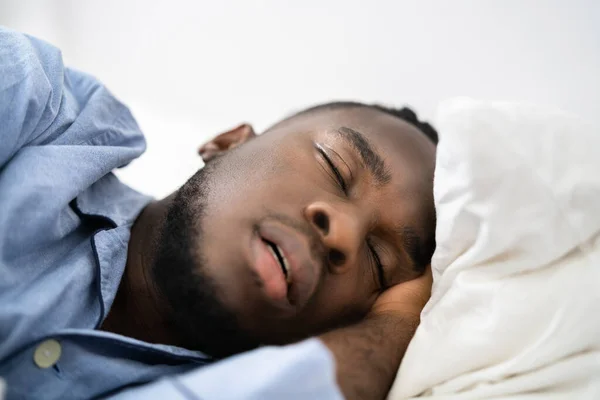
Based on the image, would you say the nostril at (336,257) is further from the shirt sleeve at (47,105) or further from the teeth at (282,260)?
the shirt sleeve at (47,105)

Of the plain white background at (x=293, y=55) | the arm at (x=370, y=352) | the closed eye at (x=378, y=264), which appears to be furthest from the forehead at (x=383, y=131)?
the plain white background at (x=293, y=55)

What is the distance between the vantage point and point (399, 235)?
2.45ft

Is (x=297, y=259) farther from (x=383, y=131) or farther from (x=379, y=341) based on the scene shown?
(x=383, y=131)

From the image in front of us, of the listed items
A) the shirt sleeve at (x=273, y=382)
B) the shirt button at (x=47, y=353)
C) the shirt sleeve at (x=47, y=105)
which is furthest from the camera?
the shirt sleeve at (x=47, y=105)

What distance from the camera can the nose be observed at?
0.65 metres

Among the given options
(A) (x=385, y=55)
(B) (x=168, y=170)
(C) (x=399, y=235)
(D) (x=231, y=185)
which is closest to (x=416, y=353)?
(C) (x=399, y=235)

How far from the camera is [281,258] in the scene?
2.11 ft

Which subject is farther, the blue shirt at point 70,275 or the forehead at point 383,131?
the forehead at point 383,131

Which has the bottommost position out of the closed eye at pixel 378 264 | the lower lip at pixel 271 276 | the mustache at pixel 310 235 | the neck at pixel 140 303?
the neck at pixel 140 303

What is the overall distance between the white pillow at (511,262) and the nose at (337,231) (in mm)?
118

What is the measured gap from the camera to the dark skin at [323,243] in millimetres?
633

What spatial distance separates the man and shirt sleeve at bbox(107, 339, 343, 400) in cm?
1

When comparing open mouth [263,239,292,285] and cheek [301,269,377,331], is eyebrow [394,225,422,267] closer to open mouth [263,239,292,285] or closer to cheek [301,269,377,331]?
cheek [301,269,377,331]

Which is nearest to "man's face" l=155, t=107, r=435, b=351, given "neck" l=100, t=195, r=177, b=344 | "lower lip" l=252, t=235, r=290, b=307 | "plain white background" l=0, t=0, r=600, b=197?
"lower lip" l=252, t=235, r=290, b=307
